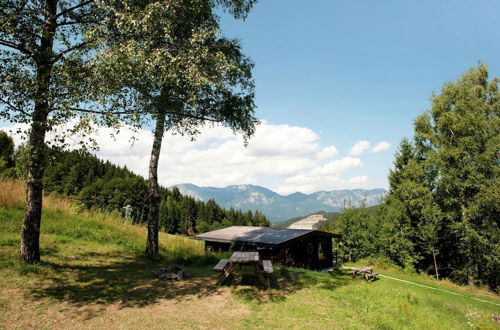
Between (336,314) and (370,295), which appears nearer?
(336,314)

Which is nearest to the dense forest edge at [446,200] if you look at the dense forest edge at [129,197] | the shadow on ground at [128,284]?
the shadow on ground at [128,284]

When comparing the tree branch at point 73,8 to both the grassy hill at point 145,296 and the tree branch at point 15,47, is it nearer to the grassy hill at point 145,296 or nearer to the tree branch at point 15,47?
the tree branch at point 15,47

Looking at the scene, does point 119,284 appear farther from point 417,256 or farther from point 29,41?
point 417,256

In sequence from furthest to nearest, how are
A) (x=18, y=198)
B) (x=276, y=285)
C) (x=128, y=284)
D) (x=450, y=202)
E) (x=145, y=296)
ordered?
(x=450, y=202) → (x=18, y=198) → (x=276, y=285) → (x=128, y=284) → (x=145, y=296)

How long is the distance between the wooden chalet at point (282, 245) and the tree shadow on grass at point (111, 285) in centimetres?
967

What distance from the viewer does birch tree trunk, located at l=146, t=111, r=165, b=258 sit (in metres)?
11.4

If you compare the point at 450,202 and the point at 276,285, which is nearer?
the point at 276,285

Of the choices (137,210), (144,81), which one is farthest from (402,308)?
(137,210)

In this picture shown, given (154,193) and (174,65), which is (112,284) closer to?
(154,193)

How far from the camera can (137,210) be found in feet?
235

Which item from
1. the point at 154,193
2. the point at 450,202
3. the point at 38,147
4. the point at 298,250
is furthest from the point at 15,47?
the point at 450,202

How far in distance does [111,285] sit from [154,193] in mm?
4367

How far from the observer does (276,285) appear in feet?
30.3

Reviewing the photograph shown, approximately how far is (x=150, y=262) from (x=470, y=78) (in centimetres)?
3389
